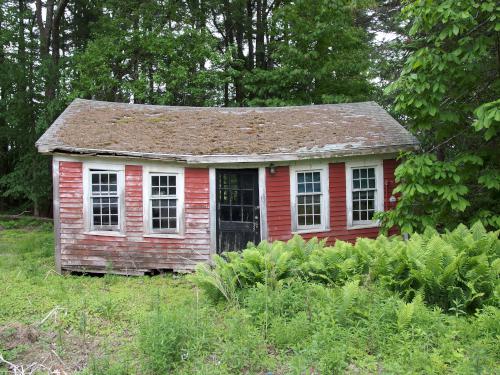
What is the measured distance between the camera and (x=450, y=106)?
7824 mm

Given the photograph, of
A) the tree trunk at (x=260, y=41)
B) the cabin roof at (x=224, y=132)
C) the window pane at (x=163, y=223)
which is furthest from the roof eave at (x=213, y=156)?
the tree trunk at (x=260, y=41)

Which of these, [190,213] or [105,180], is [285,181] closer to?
[190,213]

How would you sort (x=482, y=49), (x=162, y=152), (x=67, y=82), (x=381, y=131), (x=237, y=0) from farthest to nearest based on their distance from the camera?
(x=237, y=0) → (x=67, y=82) → (x=381, y=131) → (x=162, y=152) → (x=482, y=49)

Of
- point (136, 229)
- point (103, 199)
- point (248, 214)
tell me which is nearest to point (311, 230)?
point (248, 214)

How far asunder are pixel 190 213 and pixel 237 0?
48.6 ft

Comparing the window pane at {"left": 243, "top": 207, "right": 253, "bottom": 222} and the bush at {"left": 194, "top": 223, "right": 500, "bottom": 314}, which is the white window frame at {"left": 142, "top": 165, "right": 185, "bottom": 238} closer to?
the window pane at {"left": 243, "top": 207, "right": 253, "bottom": 222}

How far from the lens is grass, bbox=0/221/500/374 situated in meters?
4.32

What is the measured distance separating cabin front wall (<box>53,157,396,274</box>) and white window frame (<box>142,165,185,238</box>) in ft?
0.19

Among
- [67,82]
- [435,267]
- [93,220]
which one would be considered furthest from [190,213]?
[67,82]

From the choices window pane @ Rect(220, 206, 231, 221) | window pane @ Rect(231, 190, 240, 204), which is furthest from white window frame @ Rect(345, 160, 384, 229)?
window pane @ Rect(220, 206, 231, 221)

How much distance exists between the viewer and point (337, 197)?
34.6 feet

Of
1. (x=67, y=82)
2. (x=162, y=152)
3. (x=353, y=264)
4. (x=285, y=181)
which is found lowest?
(x=353, y=264)

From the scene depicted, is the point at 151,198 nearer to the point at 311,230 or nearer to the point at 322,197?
the point at 311,230

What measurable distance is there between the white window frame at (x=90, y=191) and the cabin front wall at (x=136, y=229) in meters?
0.05
